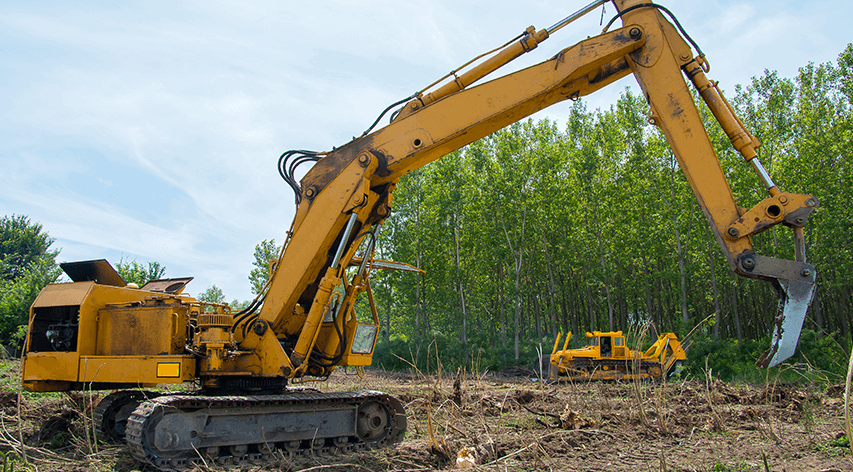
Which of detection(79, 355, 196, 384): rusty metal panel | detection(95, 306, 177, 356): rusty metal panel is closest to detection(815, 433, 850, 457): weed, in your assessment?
detection(79, 355, 196, 384): rusty metal panel

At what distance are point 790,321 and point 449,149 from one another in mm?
4410

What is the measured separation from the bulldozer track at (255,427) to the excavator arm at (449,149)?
49 centimetres

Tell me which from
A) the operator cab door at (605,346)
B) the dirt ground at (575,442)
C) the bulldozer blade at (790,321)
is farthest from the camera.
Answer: the operator cab door at (605,346)

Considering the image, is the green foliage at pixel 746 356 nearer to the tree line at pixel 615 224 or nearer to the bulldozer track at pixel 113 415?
the tree line at pixel 615 224

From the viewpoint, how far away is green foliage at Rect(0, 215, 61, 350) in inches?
803

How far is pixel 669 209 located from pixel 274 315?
2296 cm

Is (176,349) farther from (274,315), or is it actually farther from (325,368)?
(325,368)

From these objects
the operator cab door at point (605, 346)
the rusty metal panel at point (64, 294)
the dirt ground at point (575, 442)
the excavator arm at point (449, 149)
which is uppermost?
the excavator arm at point (449, 149)

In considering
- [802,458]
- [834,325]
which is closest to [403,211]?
[834,325]

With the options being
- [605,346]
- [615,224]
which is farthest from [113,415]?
[615,224]

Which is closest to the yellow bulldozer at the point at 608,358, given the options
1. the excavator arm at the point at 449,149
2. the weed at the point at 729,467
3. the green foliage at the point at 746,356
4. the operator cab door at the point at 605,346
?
the operator cab door at the point at 605,346

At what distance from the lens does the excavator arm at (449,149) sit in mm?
6348

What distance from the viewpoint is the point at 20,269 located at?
35.4 m

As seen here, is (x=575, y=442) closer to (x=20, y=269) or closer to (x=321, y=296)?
(x=321, y=296)
